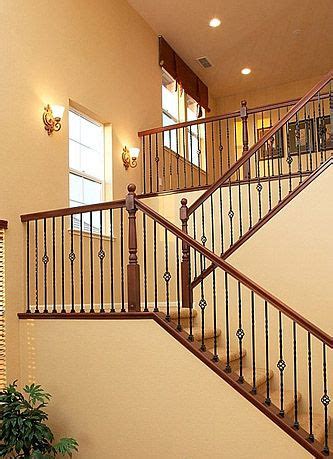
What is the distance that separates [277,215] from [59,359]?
243 centimetres

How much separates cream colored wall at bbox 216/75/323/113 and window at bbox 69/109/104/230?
4850mm

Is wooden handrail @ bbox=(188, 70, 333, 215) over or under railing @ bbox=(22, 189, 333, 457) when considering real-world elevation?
over

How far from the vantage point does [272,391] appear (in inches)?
189

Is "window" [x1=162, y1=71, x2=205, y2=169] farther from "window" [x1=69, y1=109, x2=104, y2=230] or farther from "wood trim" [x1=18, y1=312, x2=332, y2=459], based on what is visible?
"wood trim" [x1=18, y1=312, x2=332, y2=459]

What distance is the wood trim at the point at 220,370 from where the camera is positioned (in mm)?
3770

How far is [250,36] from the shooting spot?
8.89 metres

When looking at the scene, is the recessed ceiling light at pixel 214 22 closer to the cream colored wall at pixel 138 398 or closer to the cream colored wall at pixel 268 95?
the cream colored wall at pixel 268 95

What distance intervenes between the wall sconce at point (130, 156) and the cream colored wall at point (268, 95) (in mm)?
4232

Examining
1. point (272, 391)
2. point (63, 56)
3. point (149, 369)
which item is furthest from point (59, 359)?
point (63, 56)

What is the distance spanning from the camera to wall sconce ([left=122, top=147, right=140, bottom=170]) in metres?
7.27

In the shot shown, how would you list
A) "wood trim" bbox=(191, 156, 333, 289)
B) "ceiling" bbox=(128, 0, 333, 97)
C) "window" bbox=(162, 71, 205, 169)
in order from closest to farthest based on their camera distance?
"wood trim" bbox=(191, 156, 333, 289) < "ceiling" bbox=(128, 0, 333, 97) < "window" bbox=(162, 71, 205, 169)

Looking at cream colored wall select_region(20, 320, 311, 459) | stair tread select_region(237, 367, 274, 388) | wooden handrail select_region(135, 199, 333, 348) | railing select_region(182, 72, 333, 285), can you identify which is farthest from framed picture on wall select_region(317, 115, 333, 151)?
cream colored wall select_region(20, 320, 311, 459)

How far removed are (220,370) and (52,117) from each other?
3176 mm

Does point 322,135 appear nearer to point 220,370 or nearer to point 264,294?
point 264,294
